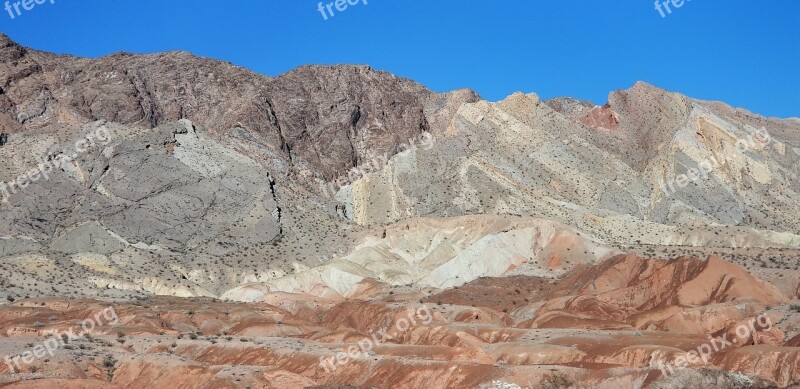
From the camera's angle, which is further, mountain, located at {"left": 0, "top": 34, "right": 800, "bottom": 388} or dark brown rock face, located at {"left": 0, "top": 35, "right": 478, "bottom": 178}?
dark brown rock face, located at {"left": 0, "top": 35, "right": 478, "bottom": 178}

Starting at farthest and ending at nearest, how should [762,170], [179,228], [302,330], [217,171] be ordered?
1. [762,170]
2. [217,171]
3. [179,228]
4. [302,330]

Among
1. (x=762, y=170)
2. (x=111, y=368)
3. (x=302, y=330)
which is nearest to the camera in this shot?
(x=111, y=368)

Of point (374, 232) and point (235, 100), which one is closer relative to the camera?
point (374, 232)

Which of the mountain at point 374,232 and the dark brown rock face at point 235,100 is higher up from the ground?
the dark brown rock face at point 235,100

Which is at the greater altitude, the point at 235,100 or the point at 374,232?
the point at 235,100

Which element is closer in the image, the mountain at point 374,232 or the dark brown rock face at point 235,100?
the mountain at point 374,232

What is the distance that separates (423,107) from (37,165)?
75.7 metres

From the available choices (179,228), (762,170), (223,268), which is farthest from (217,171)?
(762,170)

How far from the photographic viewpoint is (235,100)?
145125 mm

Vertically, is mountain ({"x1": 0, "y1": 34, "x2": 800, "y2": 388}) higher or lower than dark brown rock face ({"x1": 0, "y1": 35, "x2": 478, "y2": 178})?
lower

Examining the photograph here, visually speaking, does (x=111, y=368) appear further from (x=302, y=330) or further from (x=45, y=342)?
(x=302, y=330)

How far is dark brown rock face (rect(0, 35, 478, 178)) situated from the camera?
132m

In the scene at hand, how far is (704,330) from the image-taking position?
5153 cm

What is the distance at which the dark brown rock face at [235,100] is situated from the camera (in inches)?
5197
